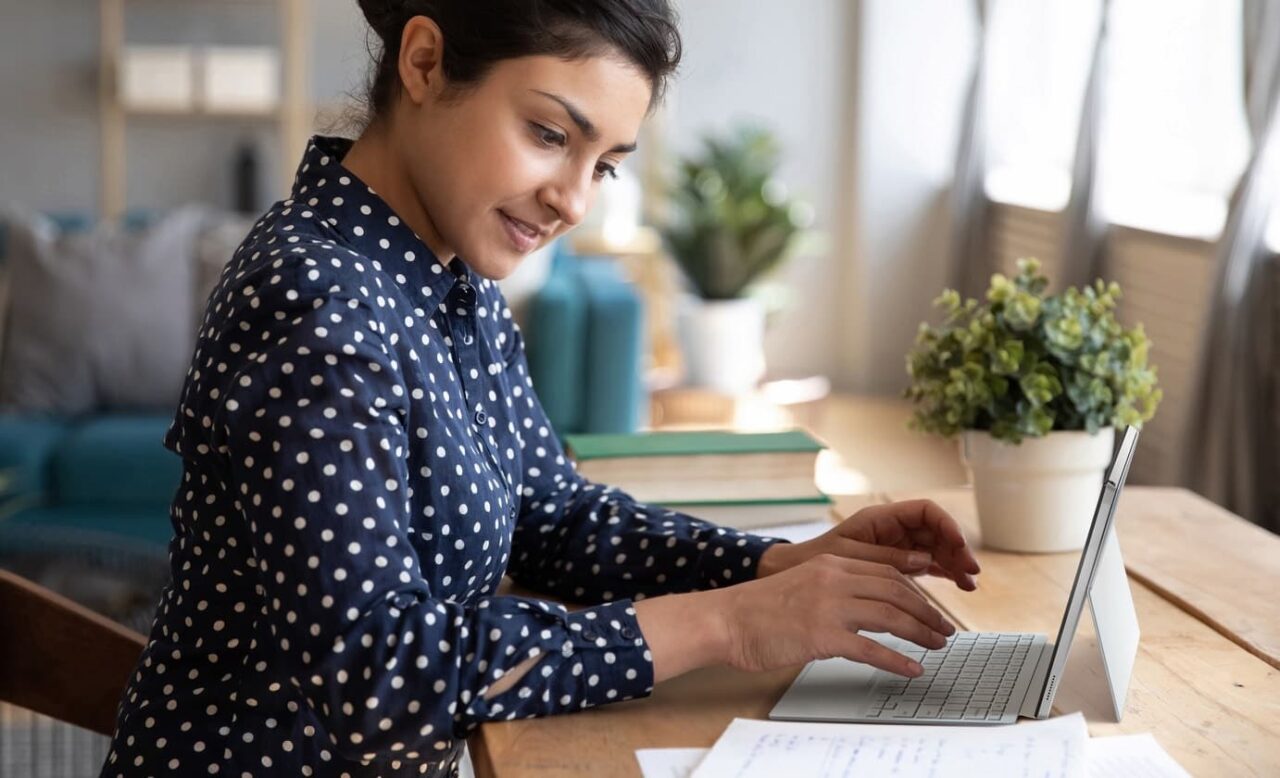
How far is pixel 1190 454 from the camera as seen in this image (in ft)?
12.0

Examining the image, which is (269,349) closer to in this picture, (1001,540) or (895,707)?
(895,707)

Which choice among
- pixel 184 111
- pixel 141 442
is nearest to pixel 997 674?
pixel 141 442

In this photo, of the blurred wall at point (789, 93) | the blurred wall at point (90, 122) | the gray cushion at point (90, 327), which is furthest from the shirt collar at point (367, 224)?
the blurred wall at point (789, 93)

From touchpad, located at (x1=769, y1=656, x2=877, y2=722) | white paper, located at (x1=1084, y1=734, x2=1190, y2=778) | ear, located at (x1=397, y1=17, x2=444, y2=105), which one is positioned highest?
ear, located at (x1=397, y1=17, x2=444, y2=105)

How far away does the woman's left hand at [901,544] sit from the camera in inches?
49.0

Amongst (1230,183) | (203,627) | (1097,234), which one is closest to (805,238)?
(1097,234)

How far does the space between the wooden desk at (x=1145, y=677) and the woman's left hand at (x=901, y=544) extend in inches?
2.0

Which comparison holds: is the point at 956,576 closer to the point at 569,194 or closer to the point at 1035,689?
the point at 1035,689

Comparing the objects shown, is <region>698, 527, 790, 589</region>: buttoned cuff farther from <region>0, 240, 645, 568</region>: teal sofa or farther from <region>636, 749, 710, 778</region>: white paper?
<region>0, 240, 645, 568</region>: teal sofa

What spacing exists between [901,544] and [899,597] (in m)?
0.22

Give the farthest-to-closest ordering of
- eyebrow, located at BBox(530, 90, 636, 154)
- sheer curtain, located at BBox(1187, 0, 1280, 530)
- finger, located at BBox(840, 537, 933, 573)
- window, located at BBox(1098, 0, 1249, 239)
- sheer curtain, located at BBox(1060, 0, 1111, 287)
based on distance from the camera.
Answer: sheer curtain, located at BBox(1060, 0, 1111, 287)
window, located at BBox(1098, 0, 1249, 239)
sheer curtain, located at BBox(1187, 0, 1280, 530)
finger, located at BBox(840, 537, 933, 573)
eyebrow, located at BBox(530, 90, 636, 154)

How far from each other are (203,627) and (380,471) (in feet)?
0.84

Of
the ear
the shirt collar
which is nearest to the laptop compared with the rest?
the shirt collar

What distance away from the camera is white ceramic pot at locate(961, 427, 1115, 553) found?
1.44 meters
